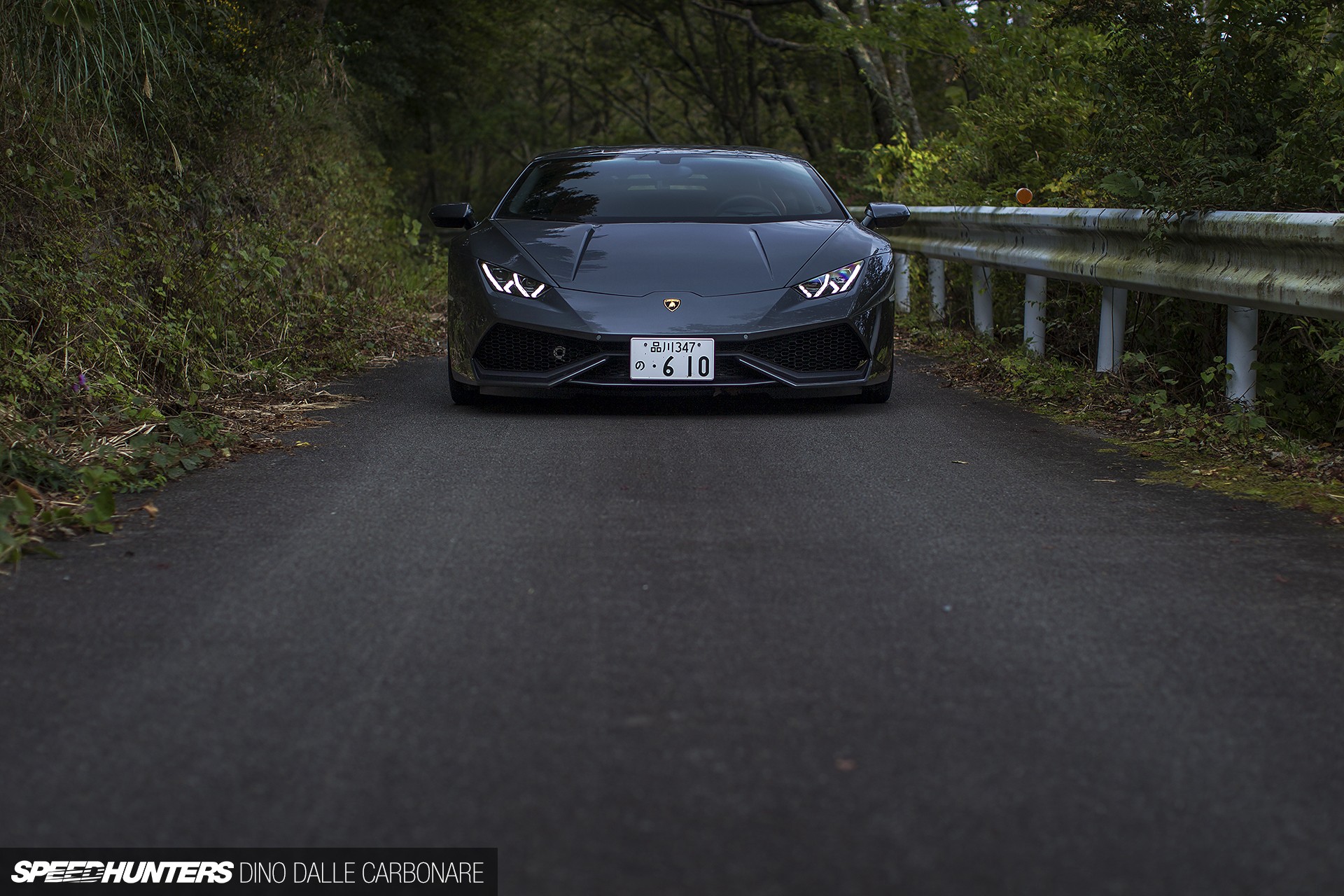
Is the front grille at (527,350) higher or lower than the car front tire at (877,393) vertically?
higher

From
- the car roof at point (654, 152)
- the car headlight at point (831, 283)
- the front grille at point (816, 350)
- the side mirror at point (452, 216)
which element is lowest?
the front grille at point (816, 350)

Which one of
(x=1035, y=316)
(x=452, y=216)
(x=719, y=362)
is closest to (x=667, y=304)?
(x=719, y=362)

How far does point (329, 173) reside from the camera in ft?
40.9

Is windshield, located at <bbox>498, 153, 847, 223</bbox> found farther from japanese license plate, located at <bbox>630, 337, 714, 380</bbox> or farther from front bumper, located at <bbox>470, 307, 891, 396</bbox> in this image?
japanese license plate, located at <bbox>630, 337, 714, 380</bbox>

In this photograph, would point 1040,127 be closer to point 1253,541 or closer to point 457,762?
point 1253,541

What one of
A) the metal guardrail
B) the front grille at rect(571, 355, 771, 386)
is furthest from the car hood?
the metal guardrail

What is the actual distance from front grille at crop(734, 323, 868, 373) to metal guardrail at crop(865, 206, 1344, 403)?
1313 mm

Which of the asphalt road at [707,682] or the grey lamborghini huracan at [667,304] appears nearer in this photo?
the asphalt road at [707,682]

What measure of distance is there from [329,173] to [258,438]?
23.1 feet

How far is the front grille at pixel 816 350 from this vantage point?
21.0 ft

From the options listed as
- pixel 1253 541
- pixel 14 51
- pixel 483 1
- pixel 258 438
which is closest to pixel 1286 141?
pixel 1253 541

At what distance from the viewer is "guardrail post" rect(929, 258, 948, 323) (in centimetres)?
1063

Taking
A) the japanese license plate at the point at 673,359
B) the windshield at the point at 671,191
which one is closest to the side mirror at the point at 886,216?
the windshield at the point at 671,191

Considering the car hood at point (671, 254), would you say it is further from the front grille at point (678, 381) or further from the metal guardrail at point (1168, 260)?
the metal guardrail at point (1168, 260)
